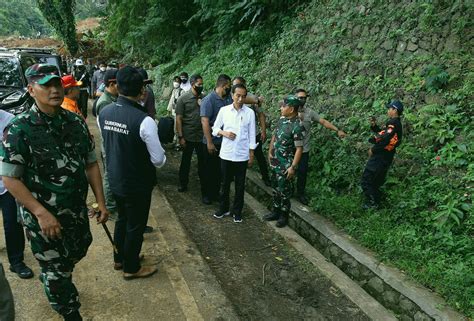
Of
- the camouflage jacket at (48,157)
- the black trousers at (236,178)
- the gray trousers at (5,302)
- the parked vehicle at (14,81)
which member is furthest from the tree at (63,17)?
the gray trousers at (5,302)

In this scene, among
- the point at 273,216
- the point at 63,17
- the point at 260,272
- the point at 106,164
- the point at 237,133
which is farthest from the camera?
the point at 63,17

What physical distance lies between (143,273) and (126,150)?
51.2 inches

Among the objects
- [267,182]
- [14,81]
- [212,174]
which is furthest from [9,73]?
[267,182]

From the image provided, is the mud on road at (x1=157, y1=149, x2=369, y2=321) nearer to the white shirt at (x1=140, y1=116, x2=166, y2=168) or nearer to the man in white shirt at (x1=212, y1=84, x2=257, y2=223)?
the man in white shirt at (x1=212, y1=84, x2=257, y2=223)

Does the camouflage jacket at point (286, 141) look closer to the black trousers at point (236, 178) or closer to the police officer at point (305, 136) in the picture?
the black trousers at point (236, 178)

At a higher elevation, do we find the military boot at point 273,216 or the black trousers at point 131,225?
the black trousers at point 131,225

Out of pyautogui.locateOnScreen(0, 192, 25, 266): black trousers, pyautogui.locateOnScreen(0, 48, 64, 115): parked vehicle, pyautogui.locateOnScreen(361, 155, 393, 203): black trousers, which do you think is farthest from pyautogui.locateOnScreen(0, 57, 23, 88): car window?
pyautogui.locateOnScreen(361, 155, 393, 203): black trousers

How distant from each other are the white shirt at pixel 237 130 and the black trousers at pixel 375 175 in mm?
1692

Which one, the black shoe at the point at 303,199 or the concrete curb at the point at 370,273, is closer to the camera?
the concrete curb at the point at 370,273

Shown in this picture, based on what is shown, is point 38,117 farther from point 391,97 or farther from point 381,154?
point 391,97

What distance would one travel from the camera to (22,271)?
3.58 m

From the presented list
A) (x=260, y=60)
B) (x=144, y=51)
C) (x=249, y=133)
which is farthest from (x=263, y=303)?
(x=144, y=51)

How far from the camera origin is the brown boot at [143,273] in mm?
3697

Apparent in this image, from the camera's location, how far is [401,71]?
277 inches
